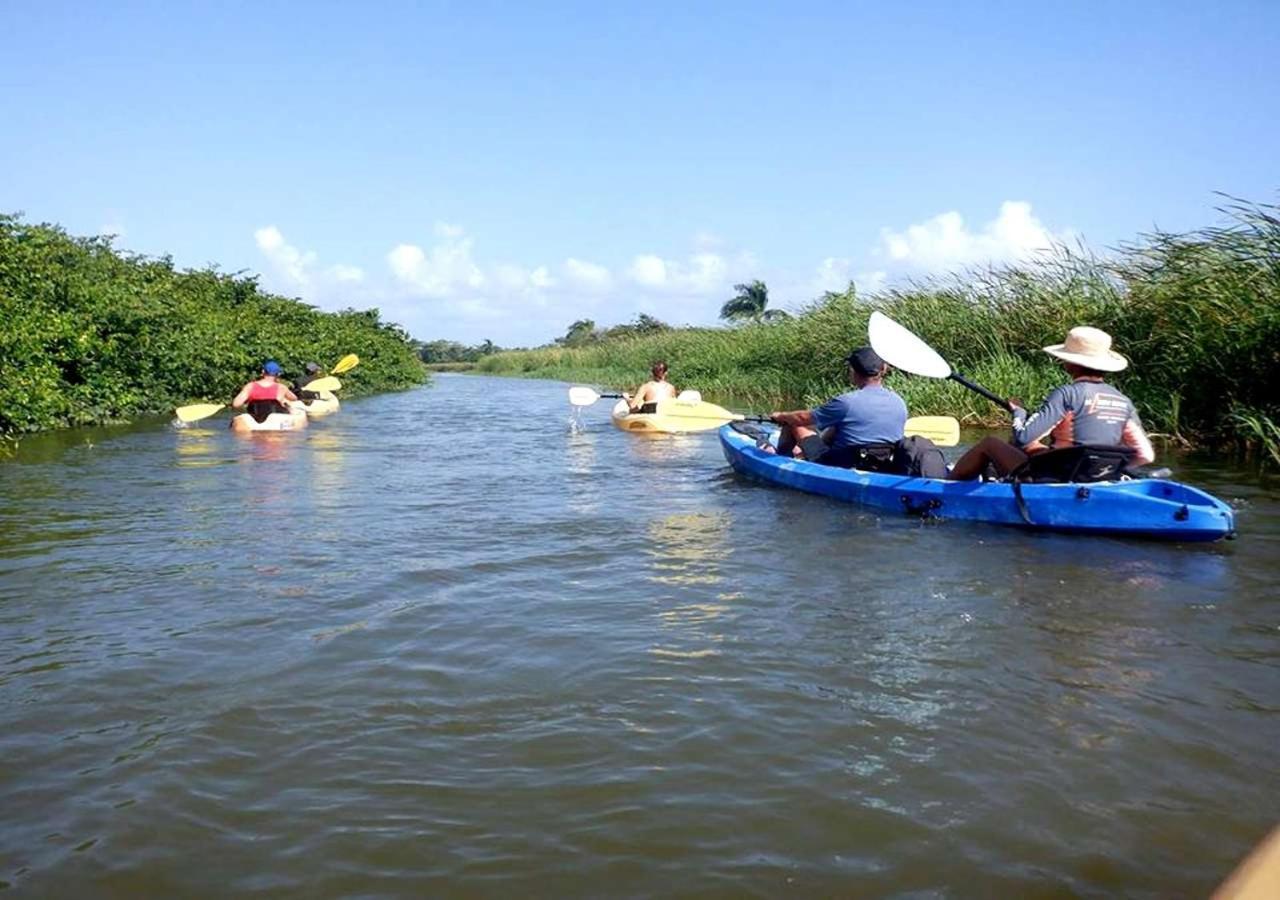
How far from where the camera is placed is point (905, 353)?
7867mm

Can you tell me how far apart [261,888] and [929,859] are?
5.19ft

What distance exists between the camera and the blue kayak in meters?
5.82

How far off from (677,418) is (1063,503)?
22.3 feet

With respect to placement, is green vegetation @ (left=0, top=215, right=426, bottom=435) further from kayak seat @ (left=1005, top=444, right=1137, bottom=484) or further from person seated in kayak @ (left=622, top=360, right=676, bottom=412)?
kayak seat @ (left=1005, top=444, right=1137, bottom=484)

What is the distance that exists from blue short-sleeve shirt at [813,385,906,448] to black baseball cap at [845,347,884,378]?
4.6 inches

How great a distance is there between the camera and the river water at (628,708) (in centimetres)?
247

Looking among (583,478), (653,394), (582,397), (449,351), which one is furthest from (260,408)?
(449,351)

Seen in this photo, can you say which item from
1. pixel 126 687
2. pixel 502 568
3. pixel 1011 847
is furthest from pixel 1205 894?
pixel 502 568

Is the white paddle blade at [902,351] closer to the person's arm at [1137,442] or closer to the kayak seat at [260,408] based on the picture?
the person's arm at [1137,442]

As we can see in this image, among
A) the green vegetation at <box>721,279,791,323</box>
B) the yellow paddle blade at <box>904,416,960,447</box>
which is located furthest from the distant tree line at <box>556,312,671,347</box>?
the yellow paddle blade at <box>904,416,960,447</box>

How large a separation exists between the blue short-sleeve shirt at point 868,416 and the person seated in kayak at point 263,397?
27.7 ft

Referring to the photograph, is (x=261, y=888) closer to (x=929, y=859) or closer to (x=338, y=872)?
(x=338, y=872)

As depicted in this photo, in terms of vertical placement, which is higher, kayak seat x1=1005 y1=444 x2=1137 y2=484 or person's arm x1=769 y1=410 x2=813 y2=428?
person's arm x1=769 y1=410 x2=813 y2=428

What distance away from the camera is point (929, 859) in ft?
8.02
